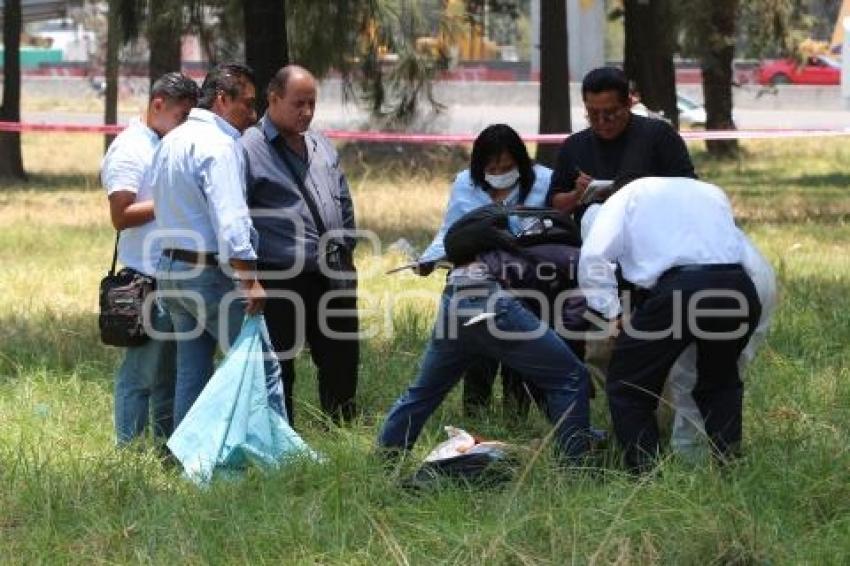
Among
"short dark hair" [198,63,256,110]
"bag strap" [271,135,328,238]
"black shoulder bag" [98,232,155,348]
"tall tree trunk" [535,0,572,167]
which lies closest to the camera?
"short dark hair" [198,63,256,110]

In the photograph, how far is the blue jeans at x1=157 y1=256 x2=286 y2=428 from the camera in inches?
262

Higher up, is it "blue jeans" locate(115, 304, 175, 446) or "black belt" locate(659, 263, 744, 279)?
"black belt" locate(659, 263, 744, 279)

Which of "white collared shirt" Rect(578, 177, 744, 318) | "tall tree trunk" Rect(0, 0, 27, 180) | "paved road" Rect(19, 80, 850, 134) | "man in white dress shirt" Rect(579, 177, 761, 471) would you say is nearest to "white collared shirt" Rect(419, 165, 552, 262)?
"man in white dress shirt" Rect(579, 177, 761, 471)

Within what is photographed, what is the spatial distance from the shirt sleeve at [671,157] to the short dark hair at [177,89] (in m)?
1.92

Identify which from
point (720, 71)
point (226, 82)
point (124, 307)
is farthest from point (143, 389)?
point (720, 71)

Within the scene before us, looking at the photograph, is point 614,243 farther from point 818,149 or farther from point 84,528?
point 818,149

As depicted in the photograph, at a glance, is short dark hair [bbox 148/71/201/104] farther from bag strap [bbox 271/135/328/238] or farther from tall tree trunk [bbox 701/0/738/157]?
tall tree trunk [bbox 701/0/738/157]

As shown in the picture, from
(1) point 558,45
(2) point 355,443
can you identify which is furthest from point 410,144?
(2) point 355,443

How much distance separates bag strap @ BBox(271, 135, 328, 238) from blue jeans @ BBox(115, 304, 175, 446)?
0.82m

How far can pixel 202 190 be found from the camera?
655 centimetres

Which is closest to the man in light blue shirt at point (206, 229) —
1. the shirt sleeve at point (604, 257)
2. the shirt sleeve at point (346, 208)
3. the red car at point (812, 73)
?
the shirt sleeve at point (346, 208)

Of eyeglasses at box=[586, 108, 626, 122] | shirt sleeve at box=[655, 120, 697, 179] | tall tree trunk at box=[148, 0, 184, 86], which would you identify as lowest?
shirt sleeve at box=[655, 120, 697, 179]

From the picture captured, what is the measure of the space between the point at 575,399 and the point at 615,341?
28cm

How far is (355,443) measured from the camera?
6848 millimetres
